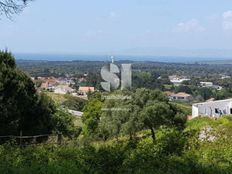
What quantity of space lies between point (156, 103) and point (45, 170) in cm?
1564

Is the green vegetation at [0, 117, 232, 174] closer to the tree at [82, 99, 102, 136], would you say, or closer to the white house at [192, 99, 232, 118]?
the white house at [192, 99, 232, 118]

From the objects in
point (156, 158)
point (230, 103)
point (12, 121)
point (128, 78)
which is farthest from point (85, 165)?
point (230, 103)

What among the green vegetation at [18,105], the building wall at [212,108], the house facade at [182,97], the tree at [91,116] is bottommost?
the house facade at [182,97]

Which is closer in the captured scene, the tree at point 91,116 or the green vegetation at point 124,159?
the green vegetation at point 124,159

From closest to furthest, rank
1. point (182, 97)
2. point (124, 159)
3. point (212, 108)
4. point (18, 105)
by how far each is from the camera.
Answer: point (124, 159) → point (18, 105) → point (212, 108) → point (182, 97)

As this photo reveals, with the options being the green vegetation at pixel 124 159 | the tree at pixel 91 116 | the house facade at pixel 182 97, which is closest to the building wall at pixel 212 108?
the tree at pixel 91 116

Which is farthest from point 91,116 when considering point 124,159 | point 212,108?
point 124,159

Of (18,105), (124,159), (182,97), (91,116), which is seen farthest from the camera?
(182,97)

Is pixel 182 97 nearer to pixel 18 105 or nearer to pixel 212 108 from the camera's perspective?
pixel 212 108

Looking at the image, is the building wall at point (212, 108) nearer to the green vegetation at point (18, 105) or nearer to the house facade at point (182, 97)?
the green vegetation at point (18, 105)

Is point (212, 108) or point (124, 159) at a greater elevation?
point (124, 159)

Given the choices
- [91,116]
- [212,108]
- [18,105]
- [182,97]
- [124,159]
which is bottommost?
[182,97]

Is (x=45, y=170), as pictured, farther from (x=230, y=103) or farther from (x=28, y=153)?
(x=230, y=103)

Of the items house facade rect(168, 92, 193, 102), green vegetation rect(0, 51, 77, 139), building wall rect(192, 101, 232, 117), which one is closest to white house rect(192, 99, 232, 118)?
building wall rect(192, 101, 232, 117)
